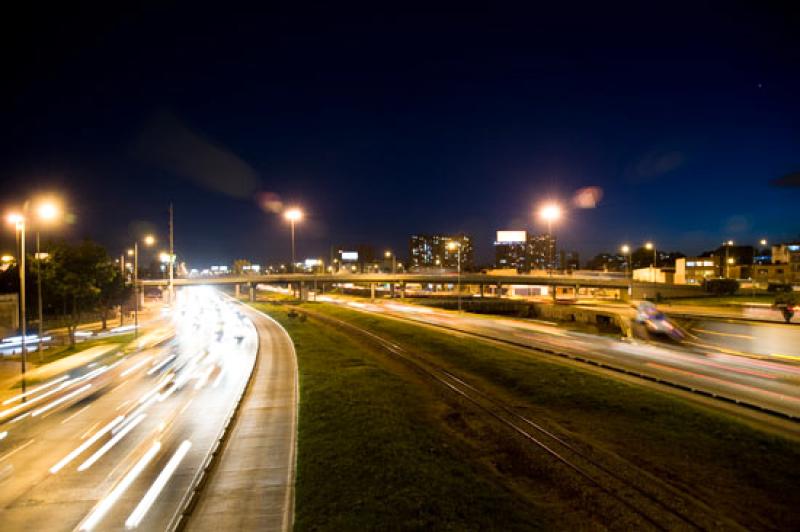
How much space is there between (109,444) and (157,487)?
4898 mm

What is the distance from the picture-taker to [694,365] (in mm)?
26453

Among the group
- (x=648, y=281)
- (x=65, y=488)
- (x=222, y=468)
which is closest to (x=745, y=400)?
(x=222, y=468)

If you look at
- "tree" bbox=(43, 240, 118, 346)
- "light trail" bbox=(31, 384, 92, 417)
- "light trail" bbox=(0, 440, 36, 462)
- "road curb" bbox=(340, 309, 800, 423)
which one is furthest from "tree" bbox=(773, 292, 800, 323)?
"tree" bbox=(43, 240, 118, 346)

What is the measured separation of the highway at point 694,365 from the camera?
20297 millimetres

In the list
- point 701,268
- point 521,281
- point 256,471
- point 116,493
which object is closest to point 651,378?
point 256,471

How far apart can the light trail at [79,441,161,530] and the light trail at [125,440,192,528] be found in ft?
2.42

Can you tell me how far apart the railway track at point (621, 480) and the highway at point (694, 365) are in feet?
31.5

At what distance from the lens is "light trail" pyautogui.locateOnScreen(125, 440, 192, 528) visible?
1098cm

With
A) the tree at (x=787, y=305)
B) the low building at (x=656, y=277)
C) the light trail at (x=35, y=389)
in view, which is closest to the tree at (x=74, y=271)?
the light trail at (x=35, y=389)

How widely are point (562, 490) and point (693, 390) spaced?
42.8 ft

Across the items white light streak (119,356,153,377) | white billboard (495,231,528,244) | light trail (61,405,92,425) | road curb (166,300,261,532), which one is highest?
white billboard (495,231,528,244)

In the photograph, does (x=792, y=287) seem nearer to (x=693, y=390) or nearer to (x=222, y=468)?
(x=693, y=390)

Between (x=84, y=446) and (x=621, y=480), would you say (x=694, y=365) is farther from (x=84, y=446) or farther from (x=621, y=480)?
(x=84, y=446)

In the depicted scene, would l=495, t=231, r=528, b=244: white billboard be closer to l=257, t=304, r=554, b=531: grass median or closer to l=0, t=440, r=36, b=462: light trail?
l=257, t=304, r=554, b=531: grass median
